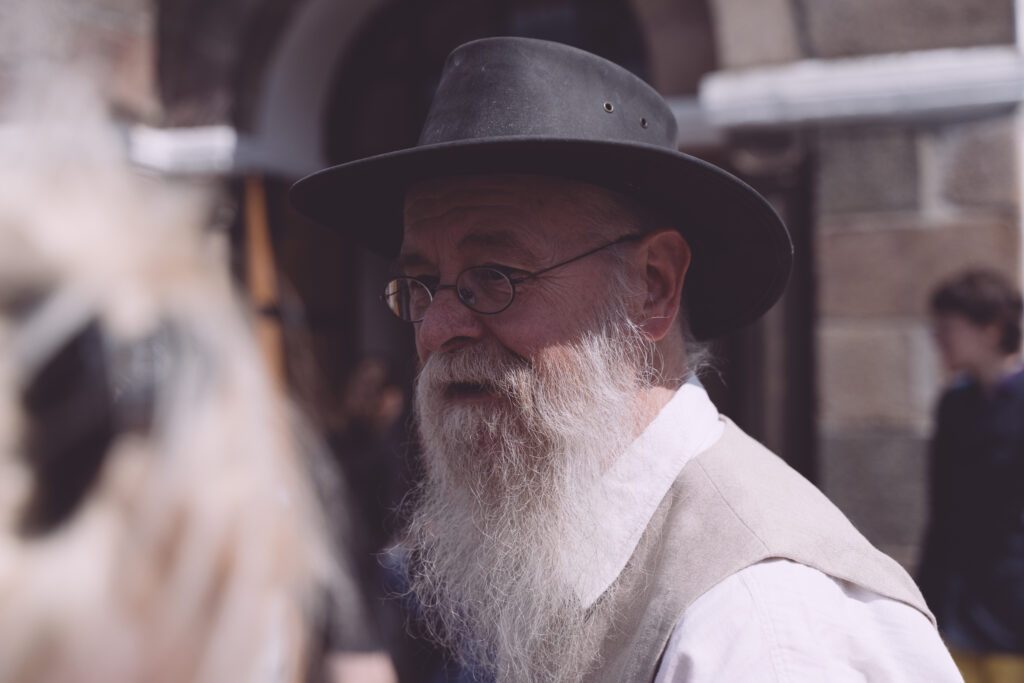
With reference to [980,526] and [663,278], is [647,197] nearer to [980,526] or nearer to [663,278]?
[663,278]

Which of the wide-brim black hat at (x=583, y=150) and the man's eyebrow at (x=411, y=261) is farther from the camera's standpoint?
the man's eyebrow at (x=411, y=261)

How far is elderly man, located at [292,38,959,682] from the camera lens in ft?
4.56

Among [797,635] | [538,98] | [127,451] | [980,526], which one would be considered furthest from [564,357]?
[980,526]

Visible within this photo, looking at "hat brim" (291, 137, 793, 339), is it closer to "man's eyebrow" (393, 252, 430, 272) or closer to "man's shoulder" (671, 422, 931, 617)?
"man's eyebrow" (393, 252, 430, 272)

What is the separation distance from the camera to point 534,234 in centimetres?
155

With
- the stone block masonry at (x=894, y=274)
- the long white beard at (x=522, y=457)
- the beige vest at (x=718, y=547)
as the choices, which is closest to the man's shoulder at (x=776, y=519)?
the beige vest at (x=718, y=547)

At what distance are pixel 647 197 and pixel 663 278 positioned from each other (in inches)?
5.8

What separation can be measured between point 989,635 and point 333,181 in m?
2.37

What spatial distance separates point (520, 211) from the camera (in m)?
1.55

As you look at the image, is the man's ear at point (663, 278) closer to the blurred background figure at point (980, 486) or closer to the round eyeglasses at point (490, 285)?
the round eyeglasses at point (490, 285)

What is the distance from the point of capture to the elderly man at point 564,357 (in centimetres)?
139

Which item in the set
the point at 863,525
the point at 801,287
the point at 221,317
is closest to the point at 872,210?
the point at 801,287

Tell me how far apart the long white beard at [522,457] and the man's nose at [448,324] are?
0.02m

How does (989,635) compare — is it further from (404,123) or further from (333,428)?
(404,123)
